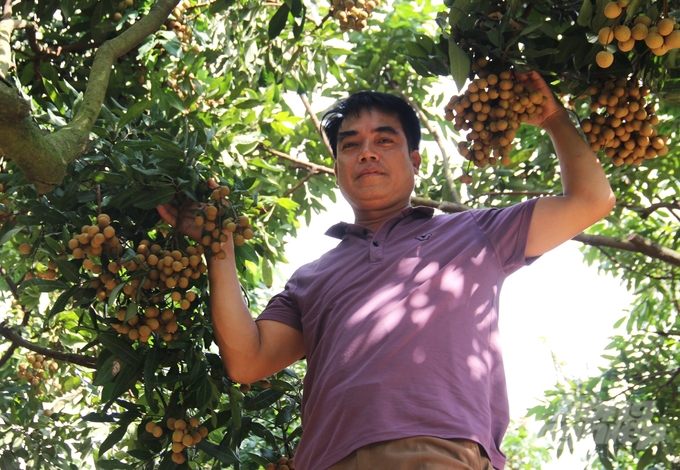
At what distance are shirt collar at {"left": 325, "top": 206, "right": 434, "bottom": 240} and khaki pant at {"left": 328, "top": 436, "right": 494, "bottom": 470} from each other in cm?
76

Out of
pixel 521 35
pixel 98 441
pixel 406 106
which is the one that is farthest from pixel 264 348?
pixel 98 441

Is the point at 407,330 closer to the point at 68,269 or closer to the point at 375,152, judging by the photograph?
the point at 375,152

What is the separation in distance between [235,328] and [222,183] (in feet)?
1.48

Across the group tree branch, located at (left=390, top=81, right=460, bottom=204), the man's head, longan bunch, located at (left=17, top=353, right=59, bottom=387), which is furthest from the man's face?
longan bunch, located at (left=17, top=353, right=59, bottom=387)

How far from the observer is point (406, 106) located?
246 cm

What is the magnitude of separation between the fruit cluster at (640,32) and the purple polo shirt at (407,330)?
0.51 m

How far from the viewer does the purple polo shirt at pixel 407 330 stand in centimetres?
170

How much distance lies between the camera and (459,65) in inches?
77.5

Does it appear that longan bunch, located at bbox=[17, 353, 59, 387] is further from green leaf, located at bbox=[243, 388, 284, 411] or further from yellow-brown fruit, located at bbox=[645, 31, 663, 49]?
yellow-brown fruit, located at bbox=[645, 31, 663, 49]

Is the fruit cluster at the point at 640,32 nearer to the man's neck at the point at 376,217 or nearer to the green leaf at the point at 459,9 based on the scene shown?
the green leaf at the point at 459,9

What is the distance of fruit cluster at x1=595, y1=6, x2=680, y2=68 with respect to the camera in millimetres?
1663

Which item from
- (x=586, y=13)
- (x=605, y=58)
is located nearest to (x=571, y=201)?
(x=605, y=58)

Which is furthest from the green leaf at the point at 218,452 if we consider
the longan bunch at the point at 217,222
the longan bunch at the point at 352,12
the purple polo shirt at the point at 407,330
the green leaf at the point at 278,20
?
the longan bunch at the point at 352,12

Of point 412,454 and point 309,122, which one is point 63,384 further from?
point 412,454
